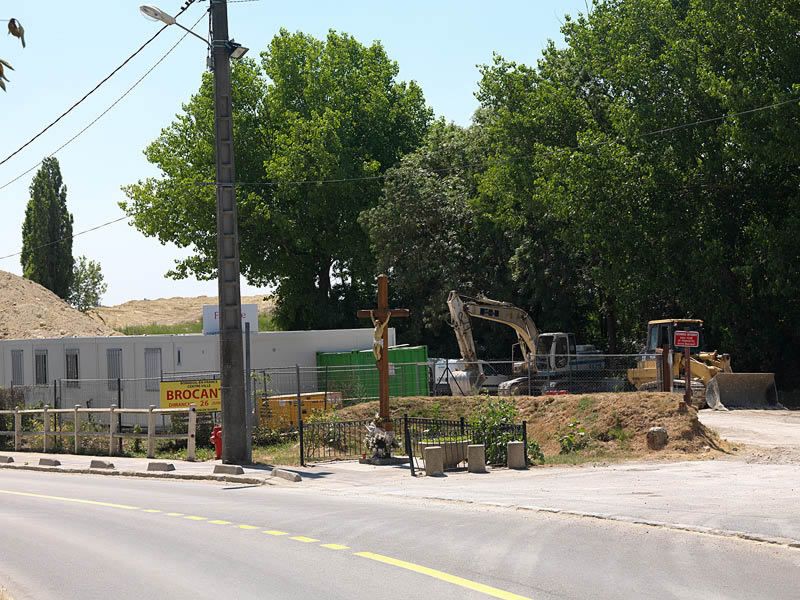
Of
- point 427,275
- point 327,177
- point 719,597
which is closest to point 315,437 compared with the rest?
point 719,597

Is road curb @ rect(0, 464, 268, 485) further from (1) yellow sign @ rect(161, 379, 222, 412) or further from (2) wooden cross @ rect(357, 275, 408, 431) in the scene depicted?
(1) yellow sign @ rect(161, 379, 222, 412)

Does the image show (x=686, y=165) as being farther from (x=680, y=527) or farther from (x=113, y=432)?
(x=680, y=527)

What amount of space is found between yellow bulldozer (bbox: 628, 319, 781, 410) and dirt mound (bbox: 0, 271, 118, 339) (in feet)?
113

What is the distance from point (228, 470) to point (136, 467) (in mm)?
4039

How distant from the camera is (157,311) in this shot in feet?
381

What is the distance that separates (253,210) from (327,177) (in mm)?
5268

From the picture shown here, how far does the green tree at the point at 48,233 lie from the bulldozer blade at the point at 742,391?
53.3 m

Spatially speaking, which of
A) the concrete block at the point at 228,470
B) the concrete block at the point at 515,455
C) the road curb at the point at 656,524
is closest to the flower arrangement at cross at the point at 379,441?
the concrete block at the point at 515,455

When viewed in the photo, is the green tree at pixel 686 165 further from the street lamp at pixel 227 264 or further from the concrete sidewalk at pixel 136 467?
the concrete sidewalk at pixel 136 467

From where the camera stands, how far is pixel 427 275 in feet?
Result: 180

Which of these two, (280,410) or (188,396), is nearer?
(188,396)

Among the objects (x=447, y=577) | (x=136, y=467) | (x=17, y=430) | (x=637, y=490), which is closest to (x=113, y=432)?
(x=136, y=467)

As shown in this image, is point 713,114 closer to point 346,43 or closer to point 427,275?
point 427,275

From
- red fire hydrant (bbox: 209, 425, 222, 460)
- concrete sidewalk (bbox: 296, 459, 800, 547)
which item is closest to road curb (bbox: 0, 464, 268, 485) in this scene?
concrete sidewalk (bbox: 296, 459, 800, 547)
